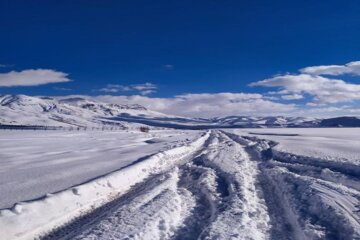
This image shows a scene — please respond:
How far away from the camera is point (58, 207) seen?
29.7 feet

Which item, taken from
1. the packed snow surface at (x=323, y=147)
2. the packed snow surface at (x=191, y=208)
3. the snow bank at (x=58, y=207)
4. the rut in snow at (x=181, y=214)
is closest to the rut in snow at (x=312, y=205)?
the packed snow surface at (x=191, y=208)

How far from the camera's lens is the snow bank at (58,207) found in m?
7.43

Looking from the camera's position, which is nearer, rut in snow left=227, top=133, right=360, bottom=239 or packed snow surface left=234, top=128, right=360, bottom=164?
rut in snow left=227, top=133, right=360, bottom=239

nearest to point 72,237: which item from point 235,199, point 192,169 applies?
point 235,199

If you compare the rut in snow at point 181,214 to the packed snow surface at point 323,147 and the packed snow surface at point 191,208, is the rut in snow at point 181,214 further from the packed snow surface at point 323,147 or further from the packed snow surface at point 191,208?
the packed snow surface at point 323,147

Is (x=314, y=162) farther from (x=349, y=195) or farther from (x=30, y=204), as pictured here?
(x=30, y=204)

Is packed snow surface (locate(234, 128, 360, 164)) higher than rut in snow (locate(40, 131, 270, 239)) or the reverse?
higher

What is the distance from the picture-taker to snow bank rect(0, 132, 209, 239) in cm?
743

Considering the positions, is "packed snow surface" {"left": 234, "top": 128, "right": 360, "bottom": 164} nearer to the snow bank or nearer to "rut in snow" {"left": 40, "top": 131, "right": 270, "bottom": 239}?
"rut in snow" {"left": 40, "top": 131, "right": 270, "bottom": 239}

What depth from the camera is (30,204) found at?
859 centimetres

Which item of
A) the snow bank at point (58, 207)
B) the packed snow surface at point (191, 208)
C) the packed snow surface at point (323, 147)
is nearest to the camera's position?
the packed snow surface at point (191, 208)

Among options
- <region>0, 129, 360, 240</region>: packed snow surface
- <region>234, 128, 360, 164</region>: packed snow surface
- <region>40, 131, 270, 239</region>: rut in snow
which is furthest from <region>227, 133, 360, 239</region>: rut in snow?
<region>234, 128, 360, 164</region>: packed snow surface

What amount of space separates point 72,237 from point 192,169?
9.32 metres

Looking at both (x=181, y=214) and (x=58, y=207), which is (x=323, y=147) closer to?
(x=181, y=214)
